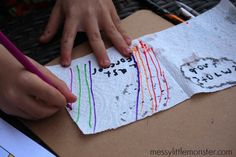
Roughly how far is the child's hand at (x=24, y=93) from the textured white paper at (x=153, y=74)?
0.12 feet

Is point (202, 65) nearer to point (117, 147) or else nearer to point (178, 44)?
point (178, 44)

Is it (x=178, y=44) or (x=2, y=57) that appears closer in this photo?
(x=2, y=57)

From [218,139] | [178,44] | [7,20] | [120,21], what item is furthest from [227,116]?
Result: [7,20]

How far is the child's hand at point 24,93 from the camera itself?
0.37 m

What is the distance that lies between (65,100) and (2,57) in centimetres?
11

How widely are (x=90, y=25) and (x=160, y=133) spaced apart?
0.24 metres

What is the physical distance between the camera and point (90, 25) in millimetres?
507

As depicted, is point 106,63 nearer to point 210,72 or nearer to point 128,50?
point 128,50

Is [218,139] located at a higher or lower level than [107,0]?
lower

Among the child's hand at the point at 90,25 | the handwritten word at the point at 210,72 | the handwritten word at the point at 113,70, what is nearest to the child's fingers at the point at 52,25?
the child's hand at the point at 90,25

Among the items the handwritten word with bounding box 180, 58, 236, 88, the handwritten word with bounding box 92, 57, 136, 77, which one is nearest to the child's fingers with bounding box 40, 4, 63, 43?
the handwritten word with bounding box 92, 57, 136, 77

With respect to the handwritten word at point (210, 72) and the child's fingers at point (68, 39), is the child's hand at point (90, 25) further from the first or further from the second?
the handwritten word at point (210, 72)

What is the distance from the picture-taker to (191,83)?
17.2 inches

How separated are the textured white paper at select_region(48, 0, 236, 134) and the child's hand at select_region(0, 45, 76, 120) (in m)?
0.04
